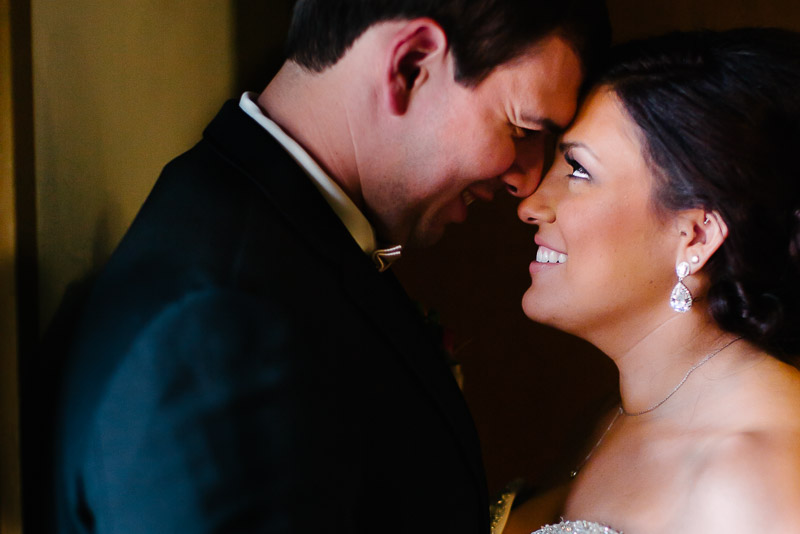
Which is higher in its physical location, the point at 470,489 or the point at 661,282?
the point at 470,489

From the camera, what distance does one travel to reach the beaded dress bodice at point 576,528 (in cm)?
137

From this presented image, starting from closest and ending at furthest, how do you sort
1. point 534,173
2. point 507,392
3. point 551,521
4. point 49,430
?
point 49,430
point 534,173
point 551,521
point 507,392

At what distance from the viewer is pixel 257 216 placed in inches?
39.0

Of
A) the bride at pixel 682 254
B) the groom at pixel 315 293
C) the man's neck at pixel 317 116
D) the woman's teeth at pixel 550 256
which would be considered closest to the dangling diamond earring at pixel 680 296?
the bride at pixel 682 254

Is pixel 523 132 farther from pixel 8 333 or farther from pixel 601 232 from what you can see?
pixel 8 333

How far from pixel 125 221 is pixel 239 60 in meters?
0.54

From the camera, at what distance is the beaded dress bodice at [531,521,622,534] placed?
137 centimetres

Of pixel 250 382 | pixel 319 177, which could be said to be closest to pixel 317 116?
pixel 319 177

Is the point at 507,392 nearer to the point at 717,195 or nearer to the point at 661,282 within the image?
the point at 661,282

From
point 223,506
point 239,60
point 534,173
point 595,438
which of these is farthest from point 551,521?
point 239,60

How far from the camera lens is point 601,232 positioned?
1444 mm

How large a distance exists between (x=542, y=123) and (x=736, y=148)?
36cm

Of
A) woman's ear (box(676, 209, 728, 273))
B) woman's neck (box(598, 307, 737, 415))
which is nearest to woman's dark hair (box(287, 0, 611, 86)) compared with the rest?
woman's ear (box(676, 209, 728, 273))

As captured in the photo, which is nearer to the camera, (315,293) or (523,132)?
(315,293)
